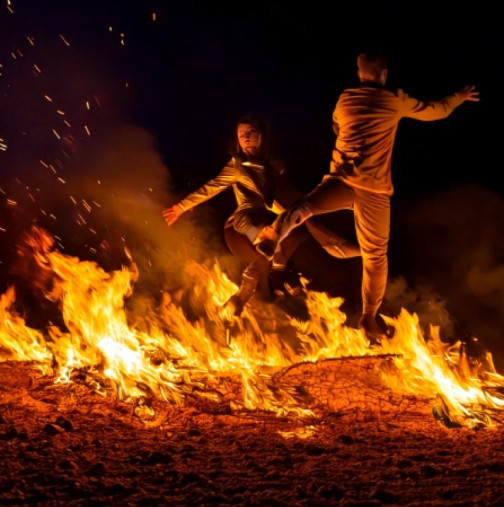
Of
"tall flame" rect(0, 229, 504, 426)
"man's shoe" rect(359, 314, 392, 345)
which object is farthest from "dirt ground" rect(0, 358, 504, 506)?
"man's shoe" rect(359, 314, 392, 345)

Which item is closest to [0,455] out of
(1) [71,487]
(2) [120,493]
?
(1) [71,487]

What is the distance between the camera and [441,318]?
7648mm

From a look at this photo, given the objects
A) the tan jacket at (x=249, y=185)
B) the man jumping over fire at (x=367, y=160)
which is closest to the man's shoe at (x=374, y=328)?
the man jumping over fire at (x=367, y=160)

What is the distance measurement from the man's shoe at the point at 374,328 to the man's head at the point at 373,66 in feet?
6.73

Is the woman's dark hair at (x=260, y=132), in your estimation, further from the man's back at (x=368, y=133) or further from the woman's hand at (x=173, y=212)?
the man's back at (x=368, y=133)

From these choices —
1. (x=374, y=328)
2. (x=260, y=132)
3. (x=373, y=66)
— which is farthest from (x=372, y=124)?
(x=374, y=328)

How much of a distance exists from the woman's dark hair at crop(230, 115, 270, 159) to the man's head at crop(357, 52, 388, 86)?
3.61 feet

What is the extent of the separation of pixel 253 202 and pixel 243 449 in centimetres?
263

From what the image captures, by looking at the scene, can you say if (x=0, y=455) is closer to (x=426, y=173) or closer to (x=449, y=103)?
(x=449, y=103)

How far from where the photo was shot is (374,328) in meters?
5.71

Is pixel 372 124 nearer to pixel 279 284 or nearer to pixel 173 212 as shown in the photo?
pixel 279 284

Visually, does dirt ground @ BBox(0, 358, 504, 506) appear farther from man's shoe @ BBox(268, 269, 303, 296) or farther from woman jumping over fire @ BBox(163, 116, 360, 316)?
woman jumping over fire @ BBox(163, 116, 360, 316)

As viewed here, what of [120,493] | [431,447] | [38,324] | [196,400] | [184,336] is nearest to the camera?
[120,493]

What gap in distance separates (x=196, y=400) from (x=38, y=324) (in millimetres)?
4093
